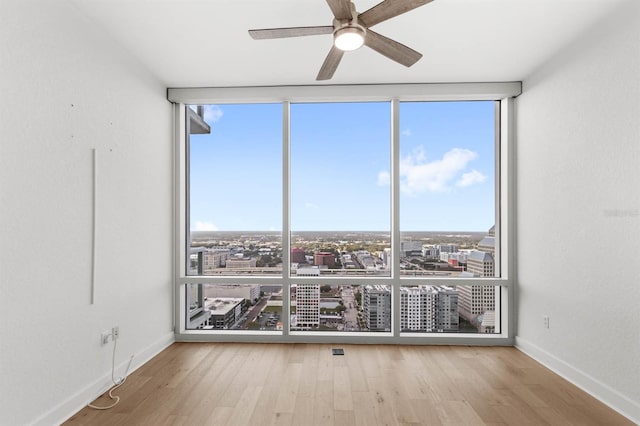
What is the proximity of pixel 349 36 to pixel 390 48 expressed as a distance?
0.35 meters

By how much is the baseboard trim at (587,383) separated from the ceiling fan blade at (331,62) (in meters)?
2.96

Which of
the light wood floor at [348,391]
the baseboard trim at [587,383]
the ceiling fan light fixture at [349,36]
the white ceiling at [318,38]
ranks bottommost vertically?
the light wood floor at [348,391]

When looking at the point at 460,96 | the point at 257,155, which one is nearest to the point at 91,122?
the point at 257,155

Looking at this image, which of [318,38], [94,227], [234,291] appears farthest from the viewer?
[234,291]

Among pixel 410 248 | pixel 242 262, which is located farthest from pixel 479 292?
pixel 242 262

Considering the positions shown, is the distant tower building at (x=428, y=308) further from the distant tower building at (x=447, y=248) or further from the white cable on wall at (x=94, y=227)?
the white cable on wall at (x=94, y=227)

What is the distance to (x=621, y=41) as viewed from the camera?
2.12 metres

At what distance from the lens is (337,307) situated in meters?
3.48

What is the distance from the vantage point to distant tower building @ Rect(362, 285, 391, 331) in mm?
3438

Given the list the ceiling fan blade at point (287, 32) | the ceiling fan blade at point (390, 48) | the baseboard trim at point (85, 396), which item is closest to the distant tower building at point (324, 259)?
the baseboard trim at point (85, 396)

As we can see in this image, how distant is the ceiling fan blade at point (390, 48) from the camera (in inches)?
74.2

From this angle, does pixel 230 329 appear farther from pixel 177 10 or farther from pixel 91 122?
pixel 177 10

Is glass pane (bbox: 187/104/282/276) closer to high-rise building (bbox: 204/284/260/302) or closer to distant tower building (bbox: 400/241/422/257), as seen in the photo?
high-rise building (bbox: 204/284/260/302)

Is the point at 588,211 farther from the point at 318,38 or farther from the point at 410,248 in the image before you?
the point at 318,38
